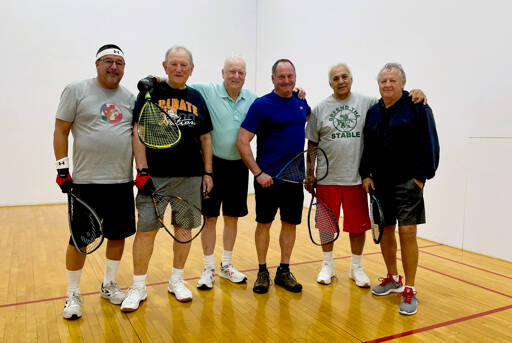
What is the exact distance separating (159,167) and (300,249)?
6.21ft

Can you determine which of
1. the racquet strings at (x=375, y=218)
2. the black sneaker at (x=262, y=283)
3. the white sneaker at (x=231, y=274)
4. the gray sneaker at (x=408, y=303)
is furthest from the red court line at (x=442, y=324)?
the white sneaker at (x=231, y=274)

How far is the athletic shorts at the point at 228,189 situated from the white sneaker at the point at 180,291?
482 mm

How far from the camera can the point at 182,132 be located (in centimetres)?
239

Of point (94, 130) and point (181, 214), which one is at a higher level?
point (94, 130)

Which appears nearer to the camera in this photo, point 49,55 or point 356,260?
point 356,260

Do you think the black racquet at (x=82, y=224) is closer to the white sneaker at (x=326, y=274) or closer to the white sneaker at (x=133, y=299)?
the white sneaker at (x=133, y=299)

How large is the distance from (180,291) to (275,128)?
1.14m

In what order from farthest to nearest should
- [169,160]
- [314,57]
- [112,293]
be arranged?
[314,57], [112,293], [169,160]

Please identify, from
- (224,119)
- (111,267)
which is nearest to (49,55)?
(224,119)

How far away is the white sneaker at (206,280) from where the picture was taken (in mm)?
2746

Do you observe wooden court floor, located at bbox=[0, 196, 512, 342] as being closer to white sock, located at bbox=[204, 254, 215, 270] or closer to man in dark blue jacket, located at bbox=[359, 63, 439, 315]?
white sock, located at bbox=[204, 254, 215, 270]

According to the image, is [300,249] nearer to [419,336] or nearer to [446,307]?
[446,307]

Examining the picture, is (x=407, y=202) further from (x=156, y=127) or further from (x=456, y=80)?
(x=456, y=80)

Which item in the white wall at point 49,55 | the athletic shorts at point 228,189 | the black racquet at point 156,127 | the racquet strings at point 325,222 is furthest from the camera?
the white wall at point 49,55
